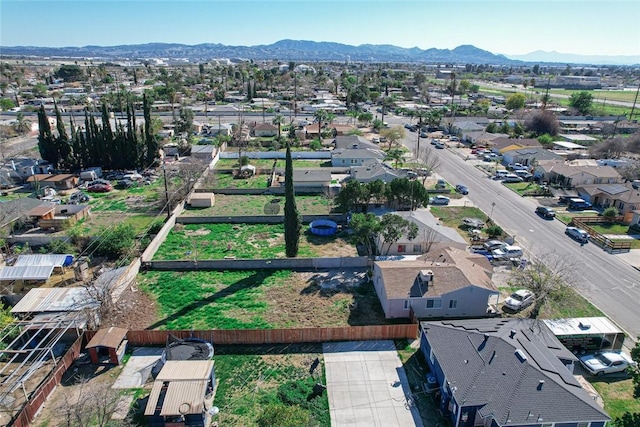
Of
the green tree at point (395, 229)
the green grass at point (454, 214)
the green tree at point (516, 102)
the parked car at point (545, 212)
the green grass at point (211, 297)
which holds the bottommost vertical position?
the green grass at point (211, 297)

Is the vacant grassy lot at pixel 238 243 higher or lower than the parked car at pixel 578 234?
lower

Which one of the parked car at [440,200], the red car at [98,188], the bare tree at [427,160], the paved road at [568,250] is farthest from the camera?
the bare tree at [427,160]

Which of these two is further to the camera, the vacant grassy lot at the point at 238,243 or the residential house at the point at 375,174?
the residential house at the point at 375,174

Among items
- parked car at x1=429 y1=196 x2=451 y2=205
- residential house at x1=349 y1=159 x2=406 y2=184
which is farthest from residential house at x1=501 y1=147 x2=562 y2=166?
residential house at x1=349 y1=159 x2=406 y2=184

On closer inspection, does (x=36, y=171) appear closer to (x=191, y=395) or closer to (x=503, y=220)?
(x=191, y=395)

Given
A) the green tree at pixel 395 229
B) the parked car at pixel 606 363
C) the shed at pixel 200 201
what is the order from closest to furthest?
the parked car at pixel 606 363 < the green tree at pixel 395 229 < the shed at pixel 200 201

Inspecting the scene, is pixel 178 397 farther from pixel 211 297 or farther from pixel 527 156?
pixel 527 156

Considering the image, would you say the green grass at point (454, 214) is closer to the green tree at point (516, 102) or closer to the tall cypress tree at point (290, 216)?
the tall cypress tree at point (290, 216)

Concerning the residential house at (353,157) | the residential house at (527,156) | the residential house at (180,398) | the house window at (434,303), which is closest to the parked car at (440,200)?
the residential house at (353,157)
